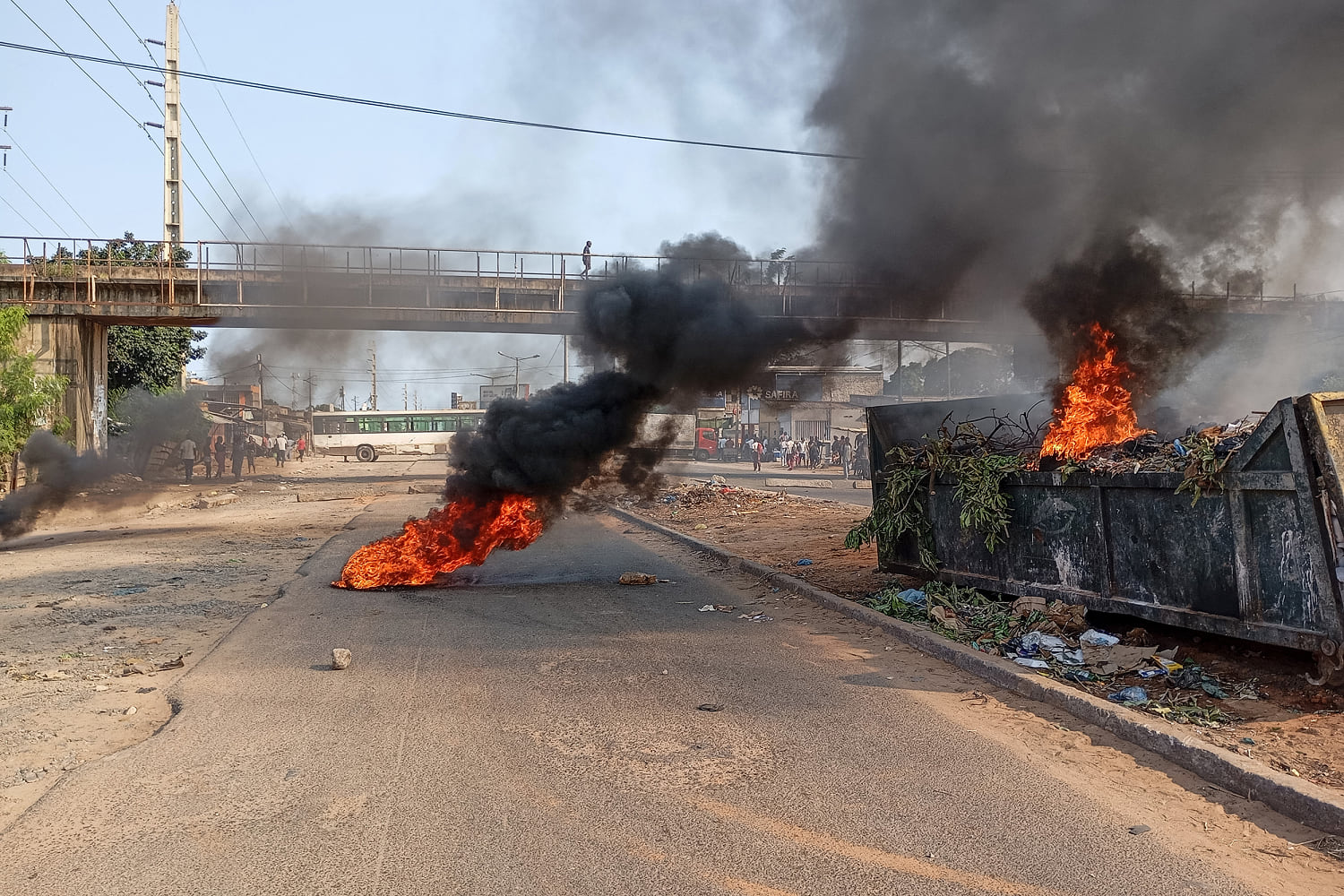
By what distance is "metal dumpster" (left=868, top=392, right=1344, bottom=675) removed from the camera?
177 inches

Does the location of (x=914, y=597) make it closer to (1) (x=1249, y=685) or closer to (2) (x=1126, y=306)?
(1) (x=1249, y=685)

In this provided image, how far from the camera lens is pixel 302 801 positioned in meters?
3.77

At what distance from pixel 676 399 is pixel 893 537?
3.66 meters

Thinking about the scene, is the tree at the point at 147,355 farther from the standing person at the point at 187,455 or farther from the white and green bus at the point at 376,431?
the white and green bus at the point at 376,431

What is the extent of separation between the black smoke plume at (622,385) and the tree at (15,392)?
971cm

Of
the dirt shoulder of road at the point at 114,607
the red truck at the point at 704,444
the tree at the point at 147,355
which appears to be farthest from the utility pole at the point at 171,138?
the red truck at the point at 704,444

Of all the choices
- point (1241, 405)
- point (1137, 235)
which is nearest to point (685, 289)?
point (1137, 235)

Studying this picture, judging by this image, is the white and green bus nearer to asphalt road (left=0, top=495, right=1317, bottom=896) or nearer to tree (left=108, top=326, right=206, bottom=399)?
tree (left=108, top=326, right=206, bottom=399)

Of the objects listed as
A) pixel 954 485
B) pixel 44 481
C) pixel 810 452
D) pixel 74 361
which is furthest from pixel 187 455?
pixel 954 485

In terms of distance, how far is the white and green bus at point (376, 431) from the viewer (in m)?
56.0

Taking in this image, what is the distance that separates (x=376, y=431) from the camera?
184 ft

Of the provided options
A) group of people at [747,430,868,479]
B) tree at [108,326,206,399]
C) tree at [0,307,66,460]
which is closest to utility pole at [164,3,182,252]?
tree at [108,326,206,399]

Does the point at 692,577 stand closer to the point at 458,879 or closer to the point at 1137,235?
the point at 1137,235

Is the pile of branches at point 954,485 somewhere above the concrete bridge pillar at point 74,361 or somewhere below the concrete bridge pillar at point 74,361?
below
